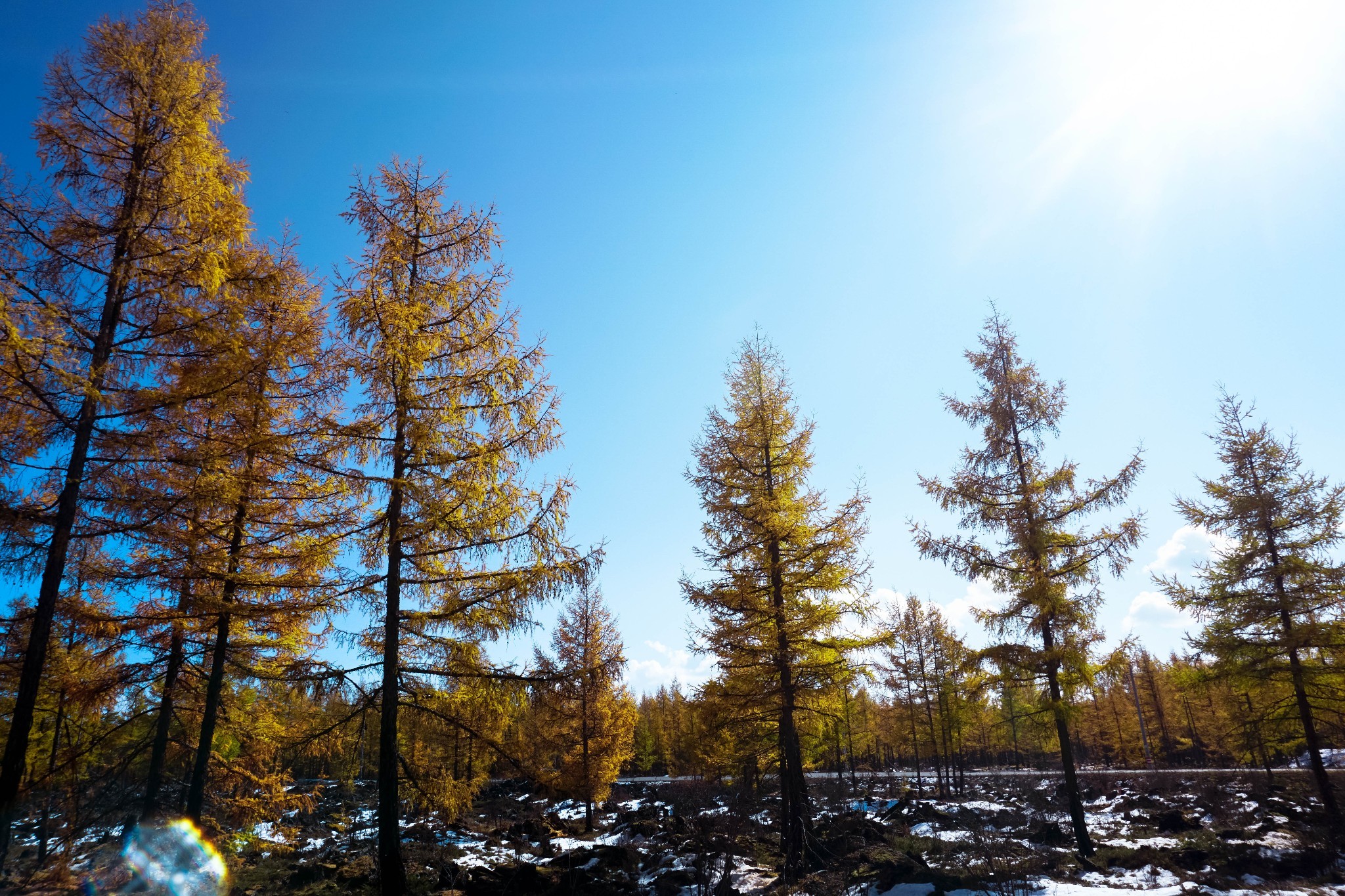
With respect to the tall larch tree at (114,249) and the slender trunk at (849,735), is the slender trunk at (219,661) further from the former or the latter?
the slender trunk at (849,735)

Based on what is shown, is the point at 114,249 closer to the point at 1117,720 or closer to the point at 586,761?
the point at 586,761

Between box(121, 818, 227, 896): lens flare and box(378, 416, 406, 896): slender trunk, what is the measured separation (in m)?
4.35

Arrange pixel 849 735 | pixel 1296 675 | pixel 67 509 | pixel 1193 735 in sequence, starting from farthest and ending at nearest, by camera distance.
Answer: pixel 1193 735 → pixel 849 735 → pixel 1296 675 → pixel 67 509

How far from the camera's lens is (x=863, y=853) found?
13461mm

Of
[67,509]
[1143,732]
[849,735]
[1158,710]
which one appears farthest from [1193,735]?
[67,509]

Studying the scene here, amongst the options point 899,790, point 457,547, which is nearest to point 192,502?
point 457,547

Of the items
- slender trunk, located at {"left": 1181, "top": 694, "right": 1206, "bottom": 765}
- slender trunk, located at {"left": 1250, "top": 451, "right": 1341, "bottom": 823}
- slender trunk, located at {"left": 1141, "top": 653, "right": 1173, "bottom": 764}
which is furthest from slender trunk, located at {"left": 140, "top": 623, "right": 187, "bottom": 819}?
slender trunk, located at {"left": 1181, "top": 694, "right": 1206, "bottom": 765}

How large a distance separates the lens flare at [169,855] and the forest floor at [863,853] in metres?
0.59

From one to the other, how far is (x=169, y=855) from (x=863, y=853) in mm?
13575

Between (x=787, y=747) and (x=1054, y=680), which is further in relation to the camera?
(x=1054, y=680)

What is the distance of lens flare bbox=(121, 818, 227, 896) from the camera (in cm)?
1075

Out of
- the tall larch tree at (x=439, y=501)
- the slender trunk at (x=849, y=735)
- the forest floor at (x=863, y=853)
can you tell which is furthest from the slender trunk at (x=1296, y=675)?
the tall larch tree at (x=439, y=501)

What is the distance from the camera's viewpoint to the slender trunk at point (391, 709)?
849 centimetres

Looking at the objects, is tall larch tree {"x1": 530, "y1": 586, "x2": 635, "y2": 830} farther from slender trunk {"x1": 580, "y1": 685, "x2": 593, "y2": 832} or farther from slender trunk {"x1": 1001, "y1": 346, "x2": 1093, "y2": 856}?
slender trunk {"x1": 1001, "y1": 346, "x2": 1093, "y2": 856}
